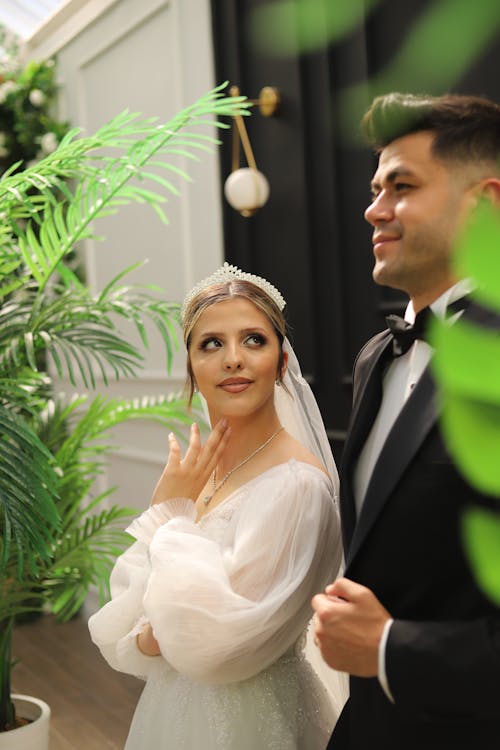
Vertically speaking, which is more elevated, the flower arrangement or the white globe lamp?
the flower arrangement

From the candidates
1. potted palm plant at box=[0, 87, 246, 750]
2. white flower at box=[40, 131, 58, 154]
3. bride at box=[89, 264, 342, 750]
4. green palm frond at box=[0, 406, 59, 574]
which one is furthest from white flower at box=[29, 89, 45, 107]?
bride at box=[89, 264, 342, 750]

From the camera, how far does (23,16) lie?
5.64m

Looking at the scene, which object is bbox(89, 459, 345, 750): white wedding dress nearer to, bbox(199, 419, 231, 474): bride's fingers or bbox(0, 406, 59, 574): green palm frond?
bbox(199, 419, 231, 474): bride's fingers

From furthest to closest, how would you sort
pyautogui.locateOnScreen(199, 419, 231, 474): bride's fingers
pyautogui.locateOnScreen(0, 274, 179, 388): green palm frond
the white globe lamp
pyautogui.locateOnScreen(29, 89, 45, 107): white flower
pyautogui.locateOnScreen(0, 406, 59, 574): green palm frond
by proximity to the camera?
pyautogui.locateOnScreen(29, 89, 45, 107): white flower
the white globe lamp
pyautogui.locateOnScreen(0, 274, 179, 388): green palm frond
pyautogui.locateOnScreen(0, 406, 59, 574): green palm frond
pyautogui.locateOnScreen(199, 419, 231, 474): bride's fingers

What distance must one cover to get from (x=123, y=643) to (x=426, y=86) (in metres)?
1.76

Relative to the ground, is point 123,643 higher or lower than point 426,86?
lower

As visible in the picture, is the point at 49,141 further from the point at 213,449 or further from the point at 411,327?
the point at 411,327

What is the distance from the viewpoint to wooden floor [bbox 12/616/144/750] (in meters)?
3.48

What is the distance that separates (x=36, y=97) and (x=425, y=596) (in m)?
4.70

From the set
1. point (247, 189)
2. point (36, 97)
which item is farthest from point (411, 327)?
point (36, 97)

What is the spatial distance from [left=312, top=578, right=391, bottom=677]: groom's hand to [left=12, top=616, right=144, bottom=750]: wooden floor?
2.60m

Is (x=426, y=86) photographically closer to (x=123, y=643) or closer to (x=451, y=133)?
(x=451, y=133)

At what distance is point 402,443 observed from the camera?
3.52 feet

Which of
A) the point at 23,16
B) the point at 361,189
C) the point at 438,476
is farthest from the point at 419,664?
the point at 23,16
